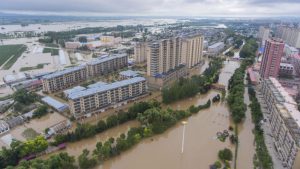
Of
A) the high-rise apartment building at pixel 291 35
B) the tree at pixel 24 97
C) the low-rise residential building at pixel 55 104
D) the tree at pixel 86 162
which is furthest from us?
the high-rise apartment building at pixel 291 35

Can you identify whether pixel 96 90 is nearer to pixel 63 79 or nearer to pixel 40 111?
pixel 40 111

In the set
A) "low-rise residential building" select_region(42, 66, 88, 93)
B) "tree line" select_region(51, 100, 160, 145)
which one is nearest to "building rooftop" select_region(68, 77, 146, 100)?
"tree line" select_region(51, 100, 160, 145)

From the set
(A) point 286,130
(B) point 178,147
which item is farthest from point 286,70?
(B) point 178,147

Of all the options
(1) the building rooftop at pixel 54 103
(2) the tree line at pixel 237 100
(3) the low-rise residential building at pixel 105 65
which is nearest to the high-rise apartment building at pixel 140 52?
(3) the low-rise residential building at pixel 105 65

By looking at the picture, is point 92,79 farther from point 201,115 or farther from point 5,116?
point 201,115

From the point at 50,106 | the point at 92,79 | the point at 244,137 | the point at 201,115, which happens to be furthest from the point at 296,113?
the point at 92,79

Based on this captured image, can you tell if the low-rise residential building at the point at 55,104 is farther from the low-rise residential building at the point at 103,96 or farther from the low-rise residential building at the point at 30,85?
the low-rise residential building at the point at 30,85

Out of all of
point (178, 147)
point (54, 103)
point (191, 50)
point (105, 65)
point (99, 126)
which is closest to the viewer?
point (178, 147)
